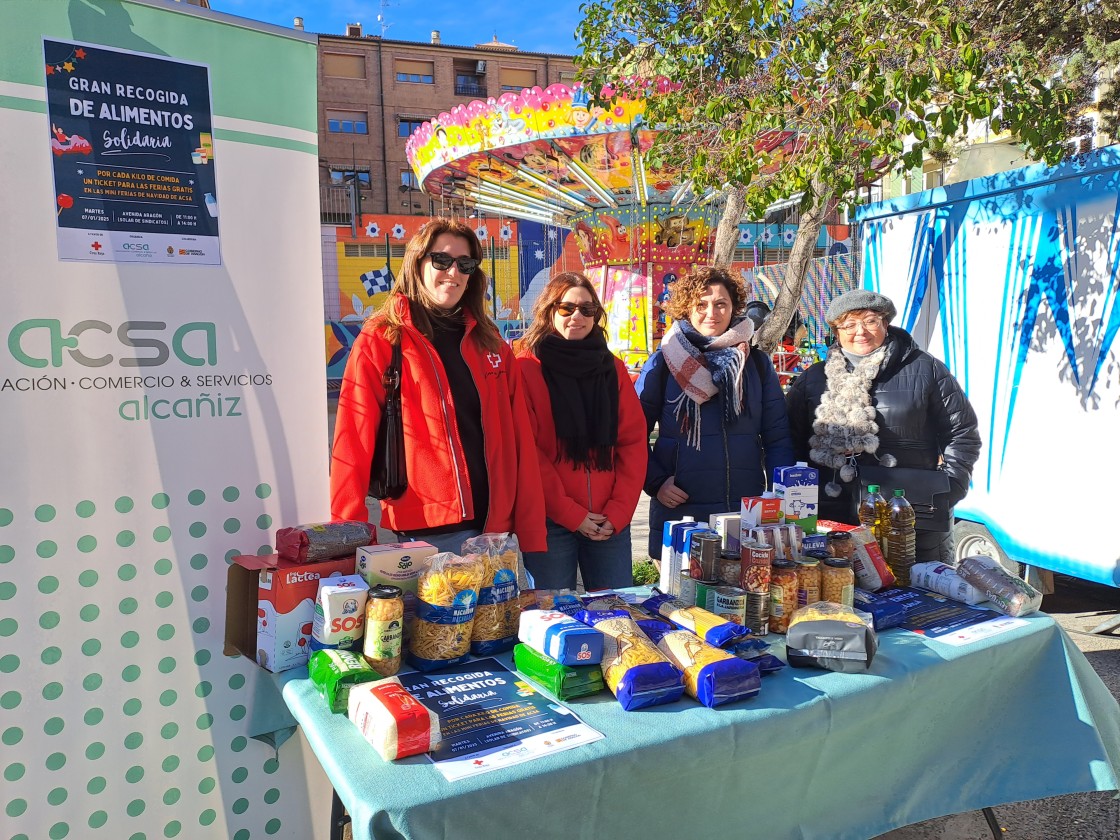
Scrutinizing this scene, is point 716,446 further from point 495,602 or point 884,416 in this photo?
point 495,602

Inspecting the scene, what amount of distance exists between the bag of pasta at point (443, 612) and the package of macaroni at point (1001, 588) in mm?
1638

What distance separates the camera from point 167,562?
2.32 metres

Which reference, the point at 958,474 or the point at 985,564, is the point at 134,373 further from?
the point at 958,474

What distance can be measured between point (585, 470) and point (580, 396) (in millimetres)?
304

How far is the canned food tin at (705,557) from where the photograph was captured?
2244 mm

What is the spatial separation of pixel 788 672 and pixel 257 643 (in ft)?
4.56

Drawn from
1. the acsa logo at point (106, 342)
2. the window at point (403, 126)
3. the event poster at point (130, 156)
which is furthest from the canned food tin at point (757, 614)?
the window at point (403, 126)

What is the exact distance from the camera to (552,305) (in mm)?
3125

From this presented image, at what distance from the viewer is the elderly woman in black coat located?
3.28m

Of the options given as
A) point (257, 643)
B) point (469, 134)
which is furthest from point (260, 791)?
point (469, 134)

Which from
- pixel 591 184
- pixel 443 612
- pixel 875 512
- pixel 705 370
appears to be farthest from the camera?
pixel 591 184

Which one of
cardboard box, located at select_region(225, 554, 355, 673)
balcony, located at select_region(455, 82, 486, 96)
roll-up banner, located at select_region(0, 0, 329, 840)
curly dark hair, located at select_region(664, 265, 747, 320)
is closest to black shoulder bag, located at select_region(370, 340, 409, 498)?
roll-up banner, located at select_region(0, 0, 329, 840)

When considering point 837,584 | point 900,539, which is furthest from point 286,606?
point 900,539

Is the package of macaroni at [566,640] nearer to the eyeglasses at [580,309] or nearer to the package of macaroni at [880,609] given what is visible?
the package of macaroni at [880,609]
